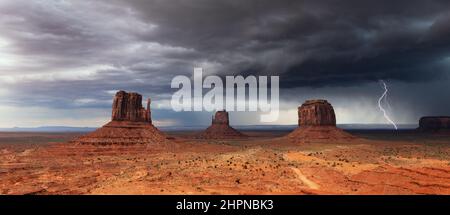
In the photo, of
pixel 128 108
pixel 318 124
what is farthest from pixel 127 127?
pixel 318 124

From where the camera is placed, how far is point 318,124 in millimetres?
130125

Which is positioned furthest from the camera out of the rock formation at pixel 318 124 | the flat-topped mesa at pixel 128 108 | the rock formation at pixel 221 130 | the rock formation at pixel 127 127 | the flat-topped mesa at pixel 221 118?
the flat-topped mesa at pixel 221 118

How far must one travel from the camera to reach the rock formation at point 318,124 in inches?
4793

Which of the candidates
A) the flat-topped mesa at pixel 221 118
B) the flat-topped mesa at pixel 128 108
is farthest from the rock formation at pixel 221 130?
the flat-topped mesa at pixel 128 108

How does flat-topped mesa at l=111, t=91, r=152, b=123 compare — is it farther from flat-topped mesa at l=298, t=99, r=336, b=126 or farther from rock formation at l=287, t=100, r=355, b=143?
flat-topped mesa at l=298, t=99, r=336, b=126

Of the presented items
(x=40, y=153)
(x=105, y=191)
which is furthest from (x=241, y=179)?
(x=40, y=153)

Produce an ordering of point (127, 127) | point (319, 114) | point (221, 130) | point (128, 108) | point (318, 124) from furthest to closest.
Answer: point (221, 130)
point (319, 114)
point (318, 124)
point (128, 108)
point (127, 127)

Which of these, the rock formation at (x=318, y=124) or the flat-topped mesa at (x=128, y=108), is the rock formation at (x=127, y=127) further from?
the rock formation at (x=318, y=124)

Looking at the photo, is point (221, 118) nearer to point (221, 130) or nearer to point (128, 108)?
point (221, 130)

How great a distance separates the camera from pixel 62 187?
33125 mm

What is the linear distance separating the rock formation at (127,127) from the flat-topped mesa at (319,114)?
226ft

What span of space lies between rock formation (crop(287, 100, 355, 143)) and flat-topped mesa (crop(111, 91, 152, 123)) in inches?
2411

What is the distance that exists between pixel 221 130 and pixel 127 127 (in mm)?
102539
